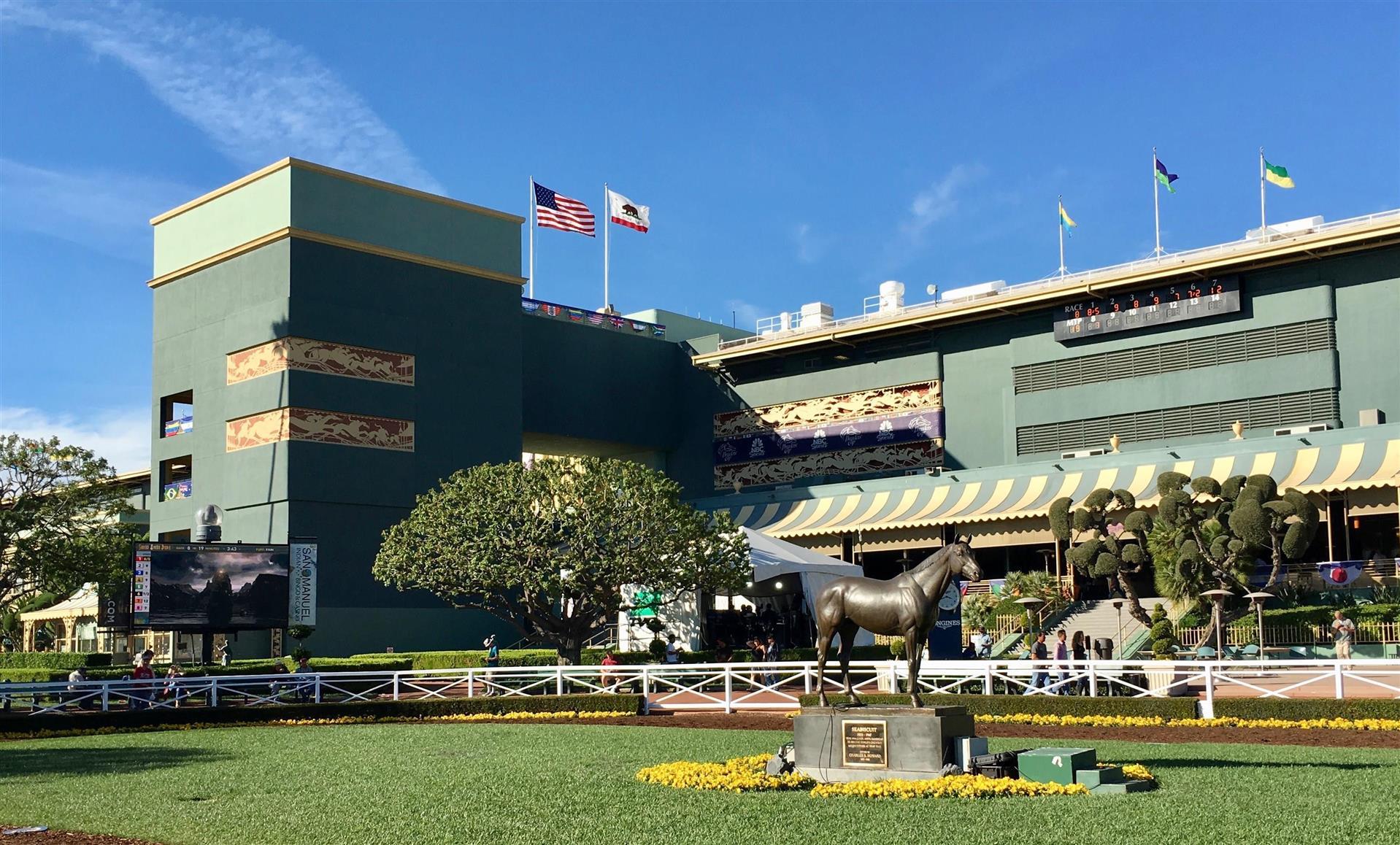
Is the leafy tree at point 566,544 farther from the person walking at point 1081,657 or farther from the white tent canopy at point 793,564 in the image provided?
the person walking at point 1081,657

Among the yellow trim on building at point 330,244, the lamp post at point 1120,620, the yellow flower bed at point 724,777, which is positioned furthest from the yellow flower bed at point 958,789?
the yellow trim on building at point 330,244

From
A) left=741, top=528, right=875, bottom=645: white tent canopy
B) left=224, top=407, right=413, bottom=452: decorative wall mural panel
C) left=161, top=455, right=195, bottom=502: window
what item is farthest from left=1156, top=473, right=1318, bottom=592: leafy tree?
left=161, top=455, right=195, bottom=502: window

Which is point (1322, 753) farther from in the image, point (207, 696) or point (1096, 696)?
point (207, 696)

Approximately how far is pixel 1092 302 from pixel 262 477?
3246 cm

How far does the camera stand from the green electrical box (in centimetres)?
1474

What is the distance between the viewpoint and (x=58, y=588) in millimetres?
48000

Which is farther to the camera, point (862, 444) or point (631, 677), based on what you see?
point (862, 444)

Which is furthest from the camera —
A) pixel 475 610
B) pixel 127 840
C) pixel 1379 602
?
pixel 475 610

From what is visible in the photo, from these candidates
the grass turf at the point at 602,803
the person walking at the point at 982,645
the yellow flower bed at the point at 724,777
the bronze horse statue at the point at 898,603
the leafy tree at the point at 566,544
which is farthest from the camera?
the person walking at the point at 982,645

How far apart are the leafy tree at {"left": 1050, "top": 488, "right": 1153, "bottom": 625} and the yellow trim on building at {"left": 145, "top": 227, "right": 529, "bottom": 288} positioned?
25.5m

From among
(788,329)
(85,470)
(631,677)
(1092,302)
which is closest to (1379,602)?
(1092,302)

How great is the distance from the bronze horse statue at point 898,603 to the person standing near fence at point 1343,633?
46.1 feet

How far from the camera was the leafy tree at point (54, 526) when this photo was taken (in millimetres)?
46812

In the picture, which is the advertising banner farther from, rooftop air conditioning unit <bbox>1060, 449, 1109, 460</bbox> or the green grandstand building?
rooftop air conditioning unit <bbox>1060, 449, 1109, 460</bbox>
